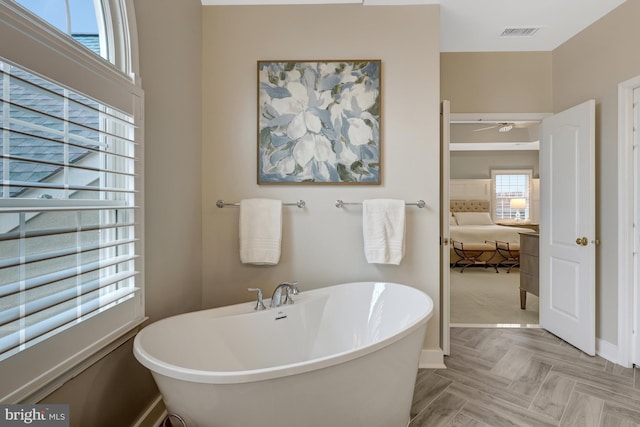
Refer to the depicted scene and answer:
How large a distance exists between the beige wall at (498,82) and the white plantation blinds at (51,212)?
296 cm

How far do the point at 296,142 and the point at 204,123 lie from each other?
2.31 feet

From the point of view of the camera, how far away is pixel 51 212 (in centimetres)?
106

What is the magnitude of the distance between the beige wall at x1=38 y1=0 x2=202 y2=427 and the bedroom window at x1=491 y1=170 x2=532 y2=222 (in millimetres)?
8141

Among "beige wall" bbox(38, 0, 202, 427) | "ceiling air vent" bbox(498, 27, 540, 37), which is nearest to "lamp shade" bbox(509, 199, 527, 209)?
"ceiling air vent" bbox(498, 27, 540, 37)

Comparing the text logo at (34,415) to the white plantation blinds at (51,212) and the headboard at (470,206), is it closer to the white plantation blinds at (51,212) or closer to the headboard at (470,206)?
the white plantation blinds at (51,212)

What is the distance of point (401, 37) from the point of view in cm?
239

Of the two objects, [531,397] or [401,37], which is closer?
[531,397]

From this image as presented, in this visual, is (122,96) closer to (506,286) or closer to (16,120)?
(16,120)

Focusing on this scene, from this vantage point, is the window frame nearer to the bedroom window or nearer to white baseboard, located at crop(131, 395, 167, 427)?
white baseboard, located at crop(131, 395, 167, 427)

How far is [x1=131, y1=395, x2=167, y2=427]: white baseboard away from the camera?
5.42 ft

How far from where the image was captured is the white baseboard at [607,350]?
8.07ft

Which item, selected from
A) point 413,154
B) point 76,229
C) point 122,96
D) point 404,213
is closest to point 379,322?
point 404,213

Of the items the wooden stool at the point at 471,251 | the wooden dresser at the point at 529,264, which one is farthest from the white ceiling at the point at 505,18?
the wooden stool at the point at 471,251

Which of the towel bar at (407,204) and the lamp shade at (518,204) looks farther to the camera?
the lamp shade at (518,204)
